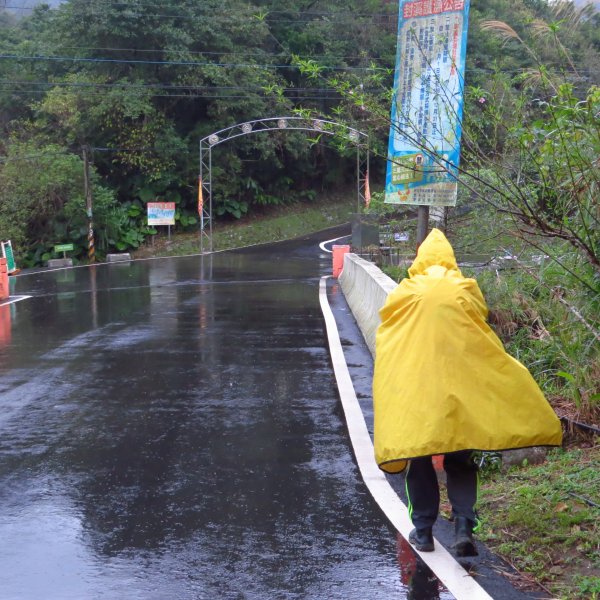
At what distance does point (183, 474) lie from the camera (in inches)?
249

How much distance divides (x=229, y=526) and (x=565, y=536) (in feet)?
6.55

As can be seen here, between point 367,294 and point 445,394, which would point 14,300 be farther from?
point 445,394

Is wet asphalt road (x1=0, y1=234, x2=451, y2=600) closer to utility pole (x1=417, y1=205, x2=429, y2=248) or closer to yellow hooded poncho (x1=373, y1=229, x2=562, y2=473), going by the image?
yellow hooded poncho (x1=373, y1=229, x2=562, y2=473)

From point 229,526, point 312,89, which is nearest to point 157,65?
point 312,89

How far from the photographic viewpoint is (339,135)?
612 centimetres

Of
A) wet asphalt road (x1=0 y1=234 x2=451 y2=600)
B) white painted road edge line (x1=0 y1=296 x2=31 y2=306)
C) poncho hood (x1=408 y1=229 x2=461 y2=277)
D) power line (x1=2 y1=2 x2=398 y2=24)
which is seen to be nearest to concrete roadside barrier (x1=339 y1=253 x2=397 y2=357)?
wet asphalt road (x1=0 y1=234 x2=451 y2=600)

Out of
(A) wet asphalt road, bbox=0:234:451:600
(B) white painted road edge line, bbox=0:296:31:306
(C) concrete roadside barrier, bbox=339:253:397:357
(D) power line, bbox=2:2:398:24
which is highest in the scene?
(D) power line, bbox=2:2:398:24

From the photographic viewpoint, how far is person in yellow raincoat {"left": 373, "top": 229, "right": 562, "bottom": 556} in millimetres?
4328

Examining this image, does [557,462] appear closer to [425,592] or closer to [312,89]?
[425,592]

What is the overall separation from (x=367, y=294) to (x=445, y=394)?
9278 mm

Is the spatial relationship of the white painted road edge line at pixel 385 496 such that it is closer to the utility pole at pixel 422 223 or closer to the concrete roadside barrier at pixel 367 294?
the concrete roadside barrier at pixel 367 294

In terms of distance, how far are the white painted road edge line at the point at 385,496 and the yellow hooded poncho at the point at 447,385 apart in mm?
595

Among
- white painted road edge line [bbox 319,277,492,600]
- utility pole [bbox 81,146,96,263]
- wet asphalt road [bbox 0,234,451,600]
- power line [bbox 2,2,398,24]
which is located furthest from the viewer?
power line [bbox 2,2,398,24]

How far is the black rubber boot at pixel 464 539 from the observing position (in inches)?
181
